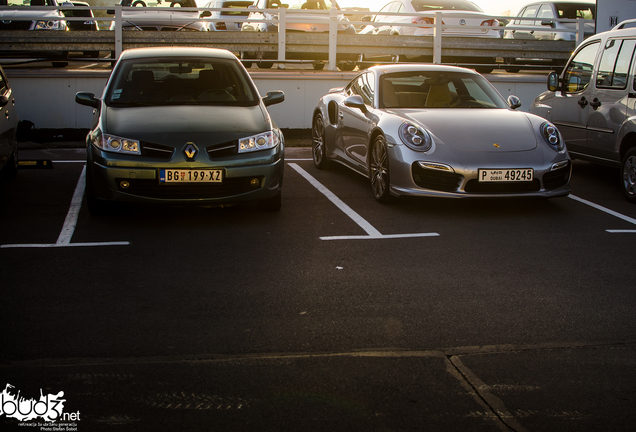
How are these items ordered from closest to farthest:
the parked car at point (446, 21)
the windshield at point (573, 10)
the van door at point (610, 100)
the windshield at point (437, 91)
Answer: the van door at point (610, 100), the windshield at point (437, 91), the parked car at point (446, 21), the windshield at point (573, 10)

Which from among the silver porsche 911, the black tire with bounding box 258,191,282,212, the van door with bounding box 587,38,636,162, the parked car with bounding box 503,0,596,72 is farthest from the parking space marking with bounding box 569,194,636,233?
the parked car with bounding box 503,0,596,72

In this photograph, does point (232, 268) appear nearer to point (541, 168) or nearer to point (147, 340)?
point (147, 340)

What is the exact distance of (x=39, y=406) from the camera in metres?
3.00

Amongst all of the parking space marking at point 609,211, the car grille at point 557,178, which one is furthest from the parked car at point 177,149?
the parking space marking at point 609,211

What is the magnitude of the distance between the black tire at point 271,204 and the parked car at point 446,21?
29.5 ft

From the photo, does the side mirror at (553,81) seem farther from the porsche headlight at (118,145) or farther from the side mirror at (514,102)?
the porsche headlight at (118,145)

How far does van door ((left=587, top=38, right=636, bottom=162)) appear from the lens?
26.2 feet

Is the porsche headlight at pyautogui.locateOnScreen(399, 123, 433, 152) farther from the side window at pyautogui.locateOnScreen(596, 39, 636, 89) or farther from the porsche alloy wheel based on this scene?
the side window at pyautogui.locateOnScreen(596, 39, 636, 89)

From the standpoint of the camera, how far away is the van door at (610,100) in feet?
26.2

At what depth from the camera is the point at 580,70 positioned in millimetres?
9031

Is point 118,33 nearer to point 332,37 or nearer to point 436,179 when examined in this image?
point 332,37

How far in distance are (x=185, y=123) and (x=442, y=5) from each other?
39.3 feet

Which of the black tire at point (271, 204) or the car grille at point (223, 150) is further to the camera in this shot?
the black tire at point (271, 204)

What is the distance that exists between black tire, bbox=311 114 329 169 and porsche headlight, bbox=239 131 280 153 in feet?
9.15
